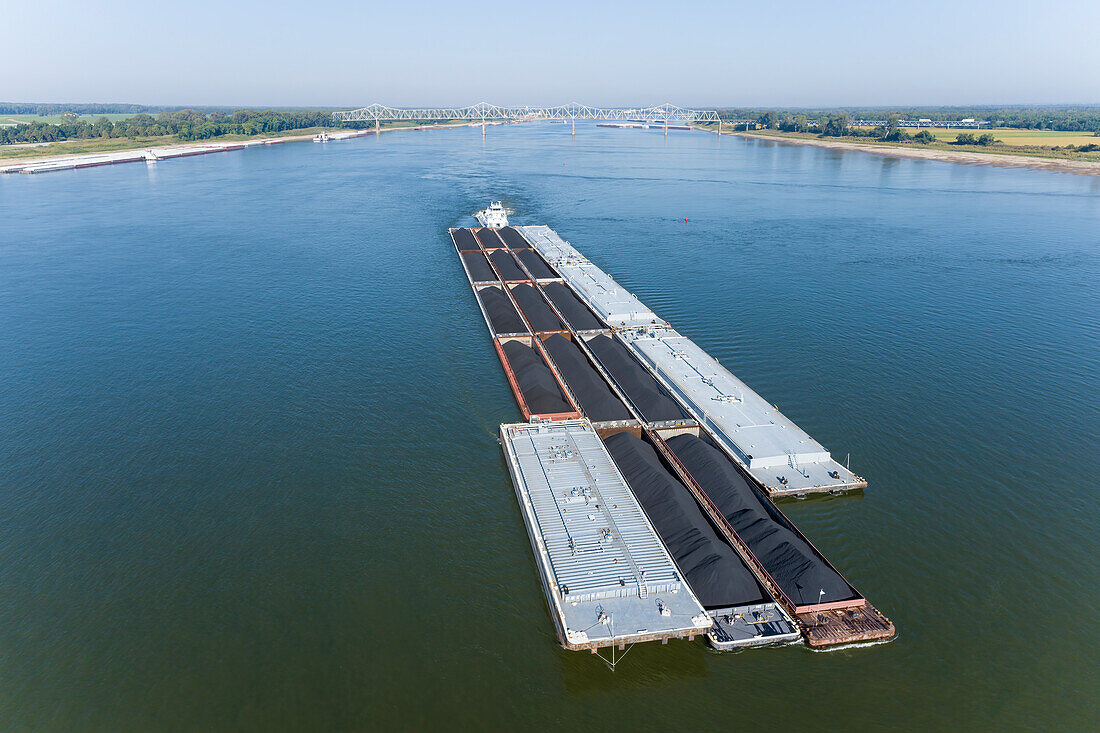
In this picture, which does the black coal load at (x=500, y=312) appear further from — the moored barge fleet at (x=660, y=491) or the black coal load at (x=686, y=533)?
the black coal load at (x=686, y=533)

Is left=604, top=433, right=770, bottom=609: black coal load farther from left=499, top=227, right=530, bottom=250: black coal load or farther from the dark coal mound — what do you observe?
left=499, top=227, right=530, bottom=250: black coal load

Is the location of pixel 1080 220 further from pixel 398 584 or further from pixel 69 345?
pixel 69 345

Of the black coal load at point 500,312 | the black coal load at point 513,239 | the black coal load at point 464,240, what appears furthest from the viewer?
the black coal load at point 464,240

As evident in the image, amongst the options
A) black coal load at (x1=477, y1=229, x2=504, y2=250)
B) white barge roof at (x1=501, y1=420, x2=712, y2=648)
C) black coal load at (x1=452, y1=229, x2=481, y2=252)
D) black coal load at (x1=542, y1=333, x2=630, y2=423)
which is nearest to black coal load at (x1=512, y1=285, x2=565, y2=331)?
black coal load at (x1=542, y1=333, x2=630, y2=423)

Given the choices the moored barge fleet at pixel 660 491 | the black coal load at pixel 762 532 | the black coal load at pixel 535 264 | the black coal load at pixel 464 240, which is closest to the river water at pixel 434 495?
the moored barge fleet at pixel 660 491

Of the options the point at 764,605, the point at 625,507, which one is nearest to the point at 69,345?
the point at 625,507
